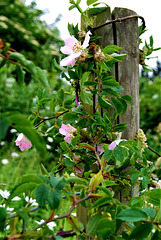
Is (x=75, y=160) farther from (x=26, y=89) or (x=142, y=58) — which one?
(x=26, y=89)

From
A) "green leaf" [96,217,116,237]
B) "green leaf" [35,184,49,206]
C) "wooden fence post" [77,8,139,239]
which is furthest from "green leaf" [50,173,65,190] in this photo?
"wooden fence post" [77,8,139,239]

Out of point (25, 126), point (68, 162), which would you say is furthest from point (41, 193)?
point (68, 162)

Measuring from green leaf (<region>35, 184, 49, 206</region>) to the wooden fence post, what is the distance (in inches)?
22.2

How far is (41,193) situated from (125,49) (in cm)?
75

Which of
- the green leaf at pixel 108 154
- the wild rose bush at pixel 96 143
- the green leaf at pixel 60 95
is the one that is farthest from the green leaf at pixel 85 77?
the green leaf at pixel 108 154

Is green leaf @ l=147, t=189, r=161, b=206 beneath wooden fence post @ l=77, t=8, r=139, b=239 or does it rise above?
beneath

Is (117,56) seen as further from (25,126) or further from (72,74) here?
(25,126)

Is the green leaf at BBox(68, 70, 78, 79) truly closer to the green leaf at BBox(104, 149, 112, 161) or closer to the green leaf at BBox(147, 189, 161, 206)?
the green leaf at BBox(104, 149, 112, 161)

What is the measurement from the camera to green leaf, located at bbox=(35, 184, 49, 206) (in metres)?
0.55

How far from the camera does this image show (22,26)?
25.1 ft

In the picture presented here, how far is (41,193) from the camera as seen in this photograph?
21.8 inches

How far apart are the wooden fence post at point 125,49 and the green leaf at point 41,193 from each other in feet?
1.85

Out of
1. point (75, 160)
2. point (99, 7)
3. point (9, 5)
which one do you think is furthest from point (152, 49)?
point (9, 5)

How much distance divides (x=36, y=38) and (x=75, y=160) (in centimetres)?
721
